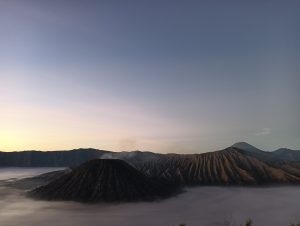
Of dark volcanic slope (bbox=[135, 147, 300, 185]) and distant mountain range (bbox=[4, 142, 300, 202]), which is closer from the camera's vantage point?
distant mountain range (bbox=[4, 142, 300, 202])

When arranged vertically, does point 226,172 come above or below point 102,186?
above

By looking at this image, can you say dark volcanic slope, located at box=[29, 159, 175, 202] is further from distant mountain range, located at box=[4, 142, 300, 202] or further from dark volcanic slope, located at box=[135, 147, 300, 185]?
dark volcanic slope, located at box=[135, 147, 300, 185]

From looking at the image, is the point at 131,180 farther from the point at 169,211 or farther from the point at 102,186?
the point at 169,211

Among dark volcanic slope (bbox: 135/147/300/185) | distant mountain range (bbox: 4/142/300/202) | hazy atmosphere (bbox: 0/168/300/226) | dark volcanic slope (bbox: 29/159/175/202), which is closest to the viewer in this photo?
hazy atmosphere (bbox: 0/168/300/226)

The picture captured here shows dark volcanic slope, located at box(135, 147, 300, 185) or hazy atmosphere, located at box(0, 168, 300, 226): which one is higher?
dark volcanic slope, located at box(135, 147, 300, 185)

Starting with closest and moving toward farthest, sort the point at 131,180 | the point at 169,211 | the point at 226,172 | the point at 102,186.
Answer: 1. the point at 169,211
2. the point at 102,186
3. the point at 131,180
4. the point at 226,172

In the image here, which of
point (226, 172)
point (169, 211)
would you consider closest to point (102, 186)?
point (169, 211)

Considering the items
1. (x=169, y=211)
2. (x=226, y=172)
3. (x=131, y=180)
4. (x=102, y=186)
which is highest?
(x=226, y=172)

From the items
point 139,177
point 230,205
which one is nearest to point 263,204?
point 230,205

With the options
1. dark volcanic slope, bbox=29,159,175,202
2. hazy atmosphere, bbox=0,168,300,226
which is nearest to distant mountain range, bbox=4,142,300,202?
dark volcanic slope, bbox=29,159,175,202
